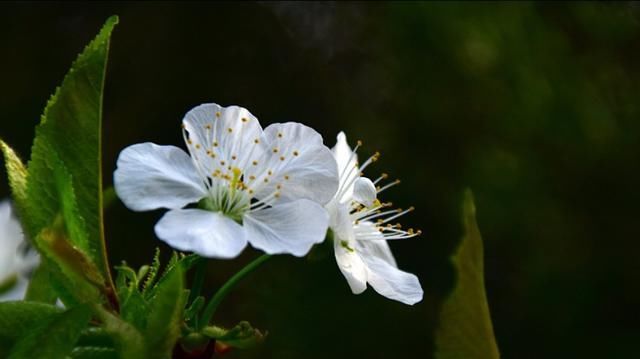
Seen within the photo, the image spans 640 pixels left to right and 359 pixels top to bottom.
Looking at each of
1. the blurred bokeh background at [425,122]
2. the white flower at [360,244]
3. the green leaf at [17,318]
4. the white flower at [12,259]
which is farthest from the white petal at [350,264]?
the blurred bokeh background at [425,122]

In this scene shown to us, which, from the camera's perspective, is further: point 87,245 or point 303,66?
point 303,66

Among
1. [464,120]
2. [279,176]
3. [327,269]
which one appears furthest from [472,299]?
[464,120]

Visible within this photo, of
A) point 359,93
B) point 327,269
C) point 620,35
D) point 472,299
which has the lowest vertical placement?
point 327,269

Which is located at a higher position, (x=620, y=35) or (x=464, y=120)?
(x=620, y=35)

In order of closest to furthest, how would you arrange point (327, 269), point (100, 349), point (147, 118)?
point (100, 349) → point (327, 269) → point (147, 118)

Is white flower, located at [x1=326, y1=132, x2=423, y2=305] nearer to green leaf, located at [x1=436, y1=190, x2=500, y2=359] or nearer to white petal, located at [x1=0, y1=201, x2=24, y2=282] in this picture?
green leaf, located at [x1=436, y1=190, x2=500, y2=359]

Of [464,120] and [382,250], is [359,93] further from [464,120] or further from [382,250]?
[382,250]

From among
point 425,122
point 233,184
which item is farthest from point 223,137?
point 425,122

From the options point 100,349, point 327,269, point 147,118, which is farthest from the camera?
point 147,118

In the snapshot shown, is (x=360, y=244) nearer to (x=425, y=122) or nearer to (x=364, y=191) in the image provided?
(x=364, y=191)
